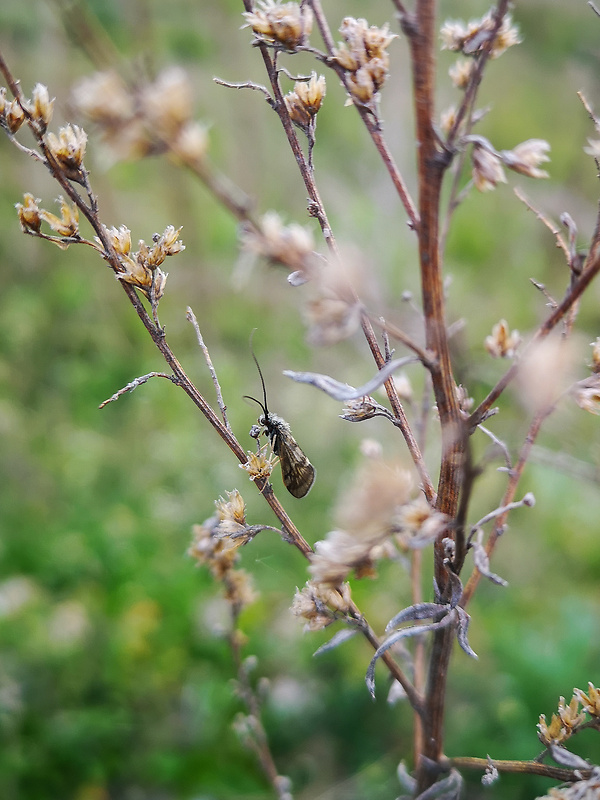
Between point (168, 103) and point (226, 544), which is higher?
point (168, 103)

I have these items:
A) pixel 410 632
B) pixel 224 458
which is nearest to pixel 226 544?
pixel 410 632

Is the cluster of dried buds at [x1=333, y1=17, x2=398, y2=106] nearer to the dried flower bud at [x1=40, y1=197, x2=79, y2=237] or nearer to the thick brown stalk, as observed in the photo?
the thick brown stalk

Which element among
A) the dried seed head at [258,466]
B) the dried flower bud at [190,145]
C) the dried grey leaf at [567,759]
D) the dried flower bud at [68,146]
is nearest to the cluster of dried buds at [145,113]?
the dried flower bud at [190,145]

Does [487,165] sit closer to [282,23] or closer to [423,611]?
[282,23]

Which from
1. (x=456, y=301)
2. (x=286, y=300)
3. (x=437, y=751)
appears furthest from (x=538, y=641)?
(x=286, y=300)

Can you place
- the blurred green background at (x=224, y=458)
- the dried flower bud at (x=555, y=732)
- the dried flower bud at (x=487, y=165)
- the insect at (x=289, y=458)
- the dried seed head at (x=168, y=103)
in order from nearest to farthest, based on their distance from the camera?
the dried seed head at (x=168, y=103) < the dried flower bud at (x=487, y=165) < the dried flower bud at (x=555, y=732) < the insect at (x=289, y=458) < the blurred green background at (x=224, y=458)

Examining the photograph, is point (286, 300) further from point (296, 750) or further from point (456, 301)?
point (296, 750)

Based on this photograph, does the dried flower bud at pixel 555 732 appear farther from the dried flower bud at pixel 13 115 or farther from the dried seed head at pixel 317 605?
the dried flower bud at pixel 13 115
